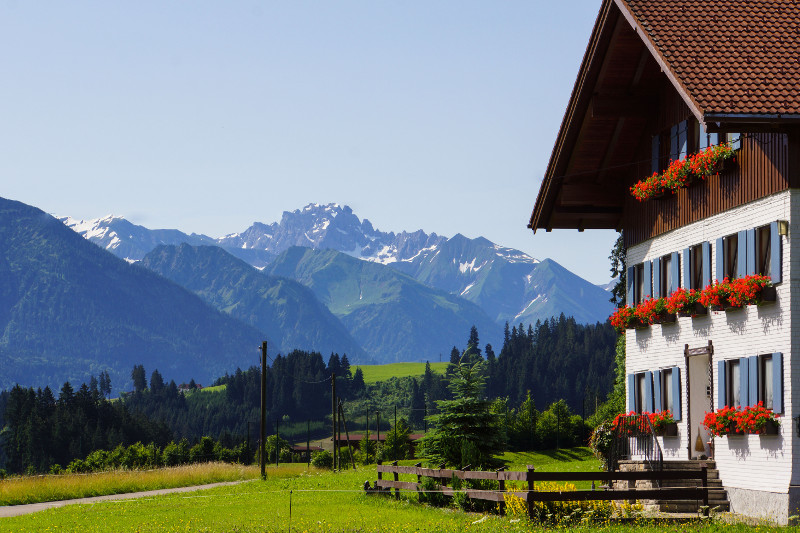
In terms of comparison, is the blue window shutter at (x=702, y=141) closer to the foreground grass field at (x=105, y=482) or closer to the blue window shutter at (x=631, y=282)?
the blue window shutter at (x=631, y=282)

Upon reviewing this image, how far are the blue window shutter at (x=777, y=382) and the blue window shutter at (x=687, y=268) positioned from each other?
500 cm

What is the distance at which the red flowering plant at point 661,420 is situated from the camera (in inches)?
1171

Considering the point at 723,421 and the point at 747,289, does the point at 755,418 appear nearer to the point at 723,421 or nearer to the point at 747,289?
the point at 723,421

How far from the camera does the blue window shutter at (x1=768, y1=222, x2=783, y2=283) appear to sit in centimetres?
2409

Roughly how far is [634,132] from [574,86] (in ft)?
9.79

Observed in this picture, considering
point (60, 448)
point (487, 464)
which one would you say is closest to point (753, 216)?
point (487, 464)

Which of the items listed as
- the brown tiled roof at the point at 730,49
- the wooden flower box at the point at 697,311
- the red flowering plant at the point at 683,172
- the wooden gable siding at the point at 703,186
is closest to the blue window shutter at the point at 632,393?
the wooden gable siding at the point at 703,186

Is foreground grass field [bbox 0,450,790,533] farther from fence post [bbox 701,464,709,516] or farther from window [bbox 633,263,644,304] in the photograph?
window [bbox 633,263,644,304]

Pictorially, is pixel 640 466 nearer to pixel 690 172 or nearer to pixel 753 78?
pixel 690 172

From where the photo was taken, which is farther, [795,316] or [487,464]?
[487,464]

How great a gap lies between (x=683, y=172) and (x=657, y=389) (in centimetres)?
691

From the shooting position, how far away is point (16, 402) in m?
178

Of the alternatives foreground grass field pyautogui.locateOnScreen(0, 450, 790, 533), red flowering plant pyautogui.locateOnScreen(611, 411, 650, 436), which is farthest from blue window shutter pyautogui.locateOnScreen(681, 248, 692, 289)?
foreground grass field pyautogui.locateOnScreen(0, 450, 790, 533)

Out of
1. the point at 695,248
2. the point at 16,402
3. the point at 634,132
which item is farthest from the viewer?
the point at 16,402
